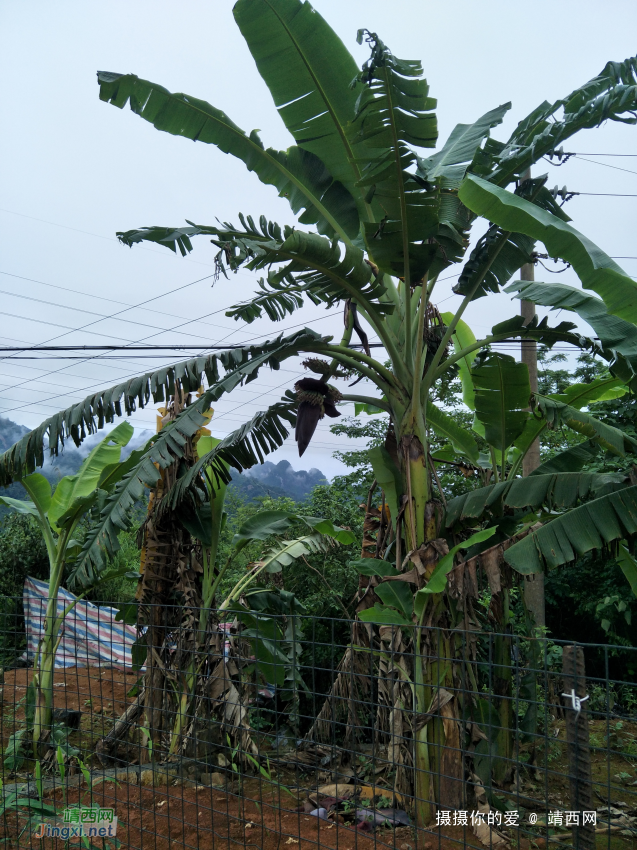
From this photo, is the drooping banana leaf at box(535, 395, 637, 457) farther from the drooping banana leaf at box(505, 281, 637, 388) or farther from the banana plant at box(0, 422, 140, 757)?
the banana plant at box(0, 422, 140, 757)

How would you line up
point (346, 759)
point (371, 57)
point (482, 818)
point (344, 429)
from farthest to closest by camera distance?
1. point (344, 429)
2. point (346, 759)
3. point (482, 818)
4. point (371, 57)

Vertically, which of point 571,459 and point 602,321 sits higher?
point 602,321

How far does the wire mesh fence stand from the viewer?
285cm

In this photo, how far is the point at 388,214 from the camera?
3.71 m

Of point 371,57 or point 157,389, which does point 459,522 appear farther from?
point 371,57

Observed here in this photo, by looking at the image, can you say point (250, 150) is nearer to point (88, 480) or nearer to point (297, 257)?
point (297, 257)

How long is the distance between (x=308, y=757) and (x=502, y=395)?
11.6ft

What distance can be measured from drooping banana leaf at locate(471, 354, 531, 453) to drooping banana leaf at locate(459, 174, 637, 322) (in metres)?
1.46

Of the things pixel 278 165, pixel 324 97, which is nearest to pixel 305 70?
pixel 324 97

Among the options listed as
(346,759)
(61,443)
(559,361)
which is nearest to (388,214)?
(61,443)

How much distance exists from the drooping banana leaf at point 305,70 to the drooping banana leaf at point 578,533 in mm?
2539

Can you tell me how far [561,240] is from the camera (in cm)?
310

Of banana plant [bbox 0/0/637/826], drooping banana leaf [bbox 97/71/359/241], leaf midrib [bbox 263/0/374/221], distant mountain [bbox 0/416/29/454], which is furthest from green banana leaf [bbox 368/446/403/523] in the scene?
distant mountain [bbox 0/416/29/454]

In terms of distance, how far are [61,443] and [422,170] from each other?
3.16 m
